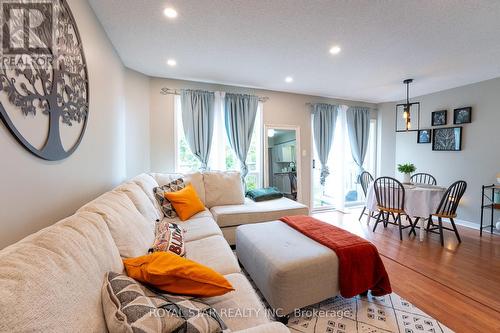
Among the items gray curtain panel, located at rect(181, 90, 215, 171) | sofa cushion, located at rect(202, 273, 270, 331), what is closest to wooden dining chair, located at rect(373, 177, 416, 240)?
gray curtain panel, located at rect(181, 90, 215, 171)

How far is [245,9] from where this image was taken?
185 centimetres

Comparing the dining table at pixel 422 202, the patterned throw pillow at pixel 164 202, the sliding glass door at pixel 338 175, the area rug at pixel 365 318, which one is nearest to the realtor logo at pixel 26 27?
the patterned throw pillow at pixel 164 202

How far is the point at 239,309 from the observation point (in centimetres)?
108

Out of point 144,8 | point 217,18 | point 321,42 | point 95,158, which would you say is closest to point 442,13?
point 321,42

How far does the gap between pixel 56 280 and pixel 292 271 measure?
1.32m

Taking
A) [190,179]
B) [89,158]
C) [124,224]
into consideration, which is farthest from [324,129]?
[124,224]

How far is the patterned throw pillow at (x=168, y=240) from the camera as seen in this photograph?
1.54 meters

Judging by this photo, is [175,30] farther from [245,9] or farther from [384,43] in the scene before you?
[384,43]

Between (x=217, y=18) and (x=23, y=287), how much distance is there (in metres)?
2.20

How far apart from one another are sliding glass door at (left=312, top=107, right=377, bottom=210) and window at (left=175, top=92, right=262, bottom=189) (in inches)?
52.6

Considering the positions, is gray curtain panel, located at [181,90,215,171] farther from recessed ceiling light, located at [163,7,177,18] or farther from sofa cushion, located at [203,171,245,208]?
recessed ceiling light, located at [163,7,177,18]

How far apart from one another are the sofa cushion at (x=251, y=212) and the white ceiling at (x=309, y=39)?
6.56 ft

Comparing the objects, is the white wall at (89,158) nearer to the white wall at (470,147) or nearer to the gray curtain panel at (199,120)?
the gray curtain panel at (199,120)

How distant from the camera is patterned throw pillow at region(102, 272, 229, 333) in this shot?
719 millimetres
